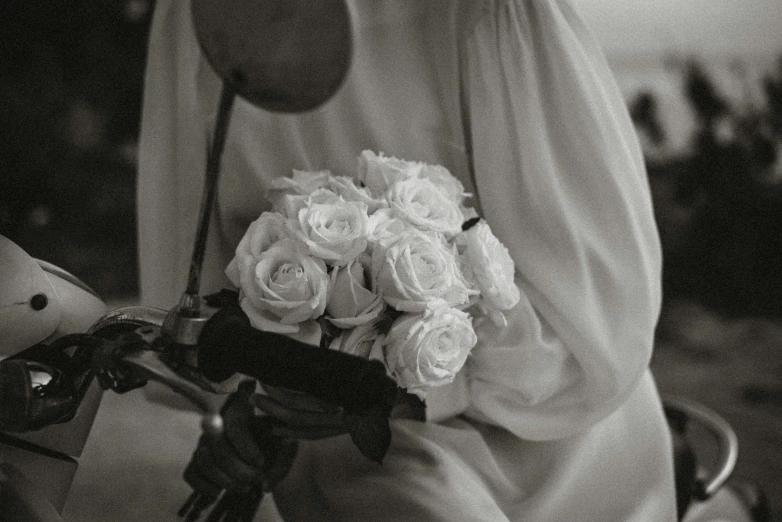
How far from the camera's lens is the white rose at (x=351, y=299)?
0.61 m

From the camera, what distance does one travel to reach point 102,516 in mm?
604

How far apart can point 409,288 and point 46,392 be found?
0.94 ft

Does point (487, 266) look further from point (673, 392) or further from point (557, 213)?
point (673, 392)

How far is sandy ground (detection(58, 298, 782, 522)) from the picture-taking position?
0.62m

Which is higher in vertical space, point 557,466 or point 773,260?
point 557,466

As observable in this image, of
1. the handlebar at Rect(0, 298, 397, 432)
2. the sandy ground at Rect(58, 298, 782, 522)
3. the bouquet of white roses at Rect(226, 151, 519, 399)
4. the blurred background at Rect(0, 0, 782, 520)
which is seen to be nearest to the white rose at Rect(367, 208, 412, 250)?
the bouquet of white roses at Rect(226, 151, 519, 399)

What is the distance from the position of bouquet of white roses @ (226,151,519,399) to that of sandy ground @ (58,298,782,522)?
6.9 inches

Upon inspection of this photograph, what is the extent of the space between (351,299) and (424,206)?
122mm

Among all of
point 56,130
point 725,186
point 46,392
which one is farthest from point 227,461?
point 725,186

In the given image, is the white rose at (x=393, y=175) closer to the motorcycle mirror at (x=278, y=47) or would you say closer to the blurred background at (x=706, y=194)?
the motorcycle mirror at (x=278, y=47)

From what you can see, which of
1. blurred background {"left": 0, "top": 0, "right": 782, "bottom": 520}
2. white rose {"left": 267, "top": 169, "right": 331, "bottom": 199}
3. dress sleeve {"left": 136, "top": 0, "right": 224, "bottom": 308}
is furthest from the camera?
blurred background {"left": 0, "top": 0, "right": 782, "bottom": 520}

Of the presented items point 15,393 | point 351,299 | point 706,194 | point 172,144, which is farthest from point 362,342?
point 706,194

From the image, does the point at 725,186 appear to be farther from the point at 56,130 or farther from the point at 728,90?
the point at 56,130

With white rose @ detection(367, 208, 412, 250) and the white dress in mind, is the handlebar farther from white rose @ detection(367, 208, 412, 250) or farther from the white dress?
the white dress
